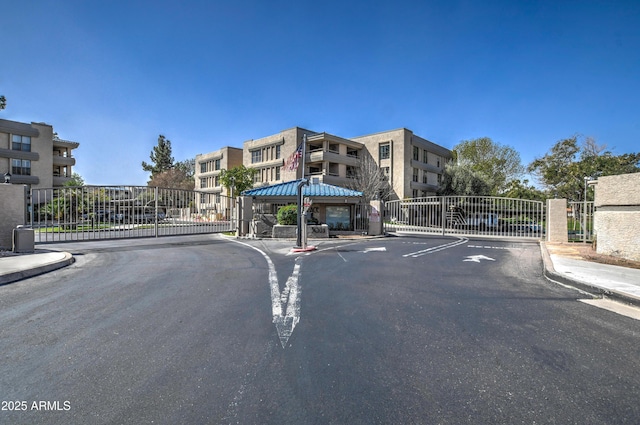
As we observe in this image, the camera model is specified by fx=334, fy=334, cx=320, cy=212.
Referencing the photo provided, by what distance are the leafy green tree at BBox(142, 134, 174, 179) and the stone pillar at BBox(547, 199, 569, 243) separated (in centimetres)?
8316

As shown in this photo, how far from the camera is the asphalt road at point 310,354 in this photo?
8.76 feet

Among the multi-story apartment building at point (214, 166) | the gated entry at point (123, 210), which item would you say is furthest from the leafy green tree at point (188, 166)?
the gated entry at point (123, 210)

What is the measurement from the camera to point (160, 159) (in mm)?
84062

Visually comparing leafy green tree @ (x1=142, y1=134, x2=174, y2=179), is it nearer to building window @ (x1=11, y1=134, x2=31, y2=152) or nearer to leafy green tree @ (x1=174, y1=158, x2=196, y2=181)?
leafy green tree @ (x1=174, y1=158, x2=196, y2=181)

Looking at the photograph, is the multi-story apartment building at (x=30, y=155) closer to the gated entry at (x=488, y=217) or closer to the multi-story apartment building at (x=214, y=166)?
the multi-story apartment building at (x=214, y=166)

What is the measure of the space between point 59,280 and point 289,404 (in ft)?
23.1

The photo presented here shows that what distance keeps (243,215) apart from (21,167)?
137 ft

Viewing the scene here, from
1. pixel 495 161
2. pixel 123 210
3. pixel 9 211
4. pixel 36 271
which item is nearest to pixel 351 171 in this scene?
pixel 495 161

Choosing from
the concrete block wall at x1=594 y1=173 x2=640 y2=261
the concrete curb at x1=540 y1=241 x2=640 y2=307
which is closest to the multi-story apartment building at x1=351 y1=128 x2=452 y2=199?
the concrete block wall at x1=594 y1=173 x2=640 y2=261

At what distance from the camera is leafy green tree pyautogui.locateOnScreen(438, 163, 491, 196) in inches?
1752

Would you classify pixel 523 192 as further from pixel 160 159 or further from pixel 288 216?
pixel 160 159

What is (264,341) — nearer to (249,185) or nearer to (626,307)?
(626,307)

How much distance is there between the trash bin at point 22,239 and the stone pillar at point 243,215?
10.3 m

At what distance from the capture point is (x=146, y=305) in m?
5.40
